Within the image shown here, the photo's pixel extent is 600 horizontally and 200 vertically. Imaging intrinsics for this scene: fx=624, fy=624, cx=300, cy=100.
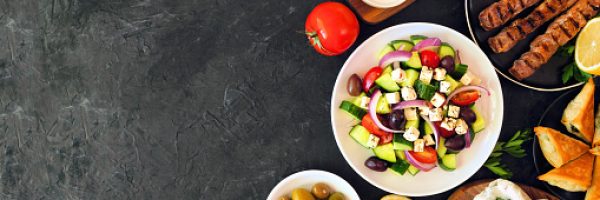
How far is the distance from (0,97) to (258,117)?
129 cm

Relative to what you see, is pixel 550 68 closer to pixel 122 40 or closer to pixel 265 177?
pixel 265 177

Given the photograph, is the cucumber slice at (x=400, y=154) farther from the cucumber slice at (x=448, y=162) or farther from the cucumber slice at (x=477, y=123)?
the cucumber slice at (x=477, y=123)

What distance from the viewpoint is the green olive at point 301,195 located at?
292 centimetres

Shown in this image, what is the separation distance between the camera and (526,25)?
2953 mm

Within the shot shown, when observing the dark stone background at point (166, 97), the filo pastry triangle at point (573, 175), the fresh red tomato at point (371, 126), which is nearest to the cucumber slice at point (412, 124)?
the fresh red tomato at point (371, 126)

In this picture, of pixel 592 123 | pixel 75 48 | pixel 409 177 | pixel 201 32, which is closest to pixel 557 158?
pixel 592 123

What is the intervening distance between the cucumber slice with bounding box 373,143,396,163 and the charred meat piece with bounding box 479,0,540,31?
0.73 m

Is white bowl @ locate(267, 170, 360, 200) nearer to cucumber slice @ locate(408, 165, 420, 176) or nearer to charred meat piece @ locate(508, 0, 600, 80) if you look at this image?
cucumber slice @ locate(408, 165, 420, 176)

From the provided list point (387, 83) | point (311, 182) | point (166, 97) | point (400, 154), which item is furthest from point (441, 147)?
point (166, 97)

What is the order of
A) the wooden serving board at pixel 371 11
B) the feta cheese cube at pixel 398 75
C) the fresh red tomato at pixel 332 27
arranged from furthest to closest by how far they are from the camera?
the wooden serving board at pixel 371 11, the fresh red tomato at pixel 332 27, the feta cheese cube at pixel 398 75

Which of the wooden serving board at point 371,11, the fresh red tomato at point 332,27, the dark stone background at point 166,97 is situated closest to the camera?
the fresh red tomato at point 332,27

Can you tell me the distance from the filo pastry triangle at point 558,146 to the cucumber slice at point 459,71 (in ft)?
1.53

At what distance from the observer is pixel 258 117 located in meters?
3.09

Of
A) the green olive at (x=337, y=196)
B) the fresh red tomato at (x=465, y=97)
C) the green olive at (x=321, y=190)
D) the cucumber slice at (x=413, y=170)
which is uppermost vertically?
the fresh red tomato at (x=465, y=97)
